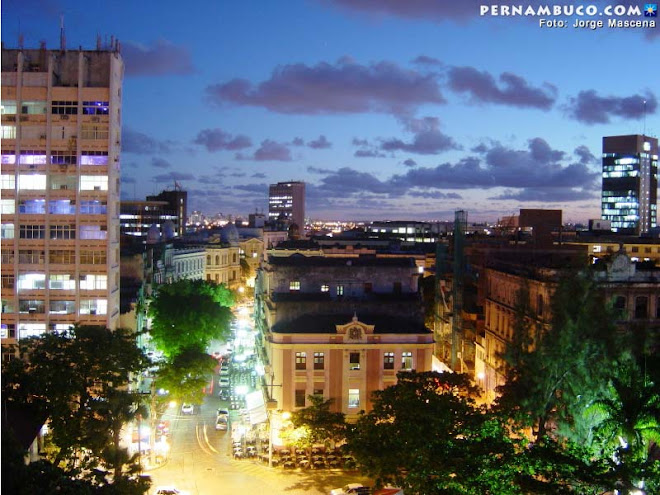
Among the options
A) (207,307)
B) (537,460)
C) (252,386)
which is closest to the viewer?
(537,460)

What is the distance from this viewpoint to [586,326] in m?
39.4

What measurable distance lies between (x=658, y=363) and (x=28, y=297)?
158 ft

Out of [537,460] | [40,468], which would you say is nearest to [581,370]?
[537,460]

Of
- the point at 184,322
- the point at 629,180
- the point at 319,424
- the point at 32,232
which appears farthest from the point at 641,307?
the point at 629,180

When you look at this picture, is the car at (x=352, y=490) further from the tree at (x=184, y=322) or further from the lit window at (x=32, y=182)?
the lit window at (x=32, y=182)

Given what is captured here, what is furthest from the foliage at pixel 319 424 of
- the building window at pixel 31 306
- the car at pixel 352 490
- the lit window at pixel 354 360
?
the building window at pixel 31 306

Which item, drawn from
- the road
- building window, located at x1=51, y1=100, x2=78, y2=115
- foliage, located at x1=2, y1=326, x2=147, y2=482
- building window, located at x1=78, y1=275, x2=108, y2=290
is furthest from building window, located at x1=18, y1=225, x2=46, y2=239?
foliage, located at x1=2, y1=326, x2=147, y2=482

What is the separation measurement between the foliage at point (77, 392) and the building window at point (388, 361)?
20.3 m

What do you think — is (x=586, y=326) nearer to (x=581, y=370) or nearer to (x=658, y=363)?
(x=581, y=370)

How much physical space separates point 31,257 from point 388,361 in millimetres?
31015

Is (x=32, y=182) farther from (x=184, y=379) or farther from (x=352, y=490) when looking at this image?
(x=352, y=490)

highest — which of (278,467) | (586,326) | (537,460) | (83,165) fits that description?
(83,165)

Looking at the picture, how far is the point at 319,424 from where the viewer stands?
46.1m

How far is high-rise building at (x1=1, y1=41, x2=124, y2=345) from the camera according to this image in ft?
196
